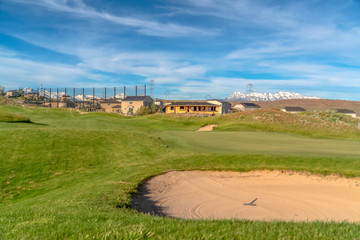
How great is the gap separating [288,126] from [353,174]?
29.2 metres

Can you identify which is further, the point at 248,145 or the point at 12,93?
the point at 12,93

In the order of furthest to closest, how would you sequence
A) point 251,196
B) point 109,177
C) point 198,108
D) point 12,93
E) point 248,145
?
point 12,93 → point 198,108 → point 248,145 → point 109,177 → point 251,196

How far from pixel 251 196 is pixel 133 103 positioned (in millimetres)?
92160

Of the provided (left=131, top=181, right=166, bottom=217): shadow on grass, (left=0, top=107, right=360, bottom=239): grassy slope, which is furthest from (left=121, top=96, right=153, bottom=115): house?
(left=131, top=181, right=166, bottom=217): shadow on grass

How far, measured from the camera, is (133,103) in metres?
102

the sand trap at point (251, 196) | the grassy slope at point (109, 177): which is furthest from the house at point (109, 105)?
the sand trap at point (251, 196)

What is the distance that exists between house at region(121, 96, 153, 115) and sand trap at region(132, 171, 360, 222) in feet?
283

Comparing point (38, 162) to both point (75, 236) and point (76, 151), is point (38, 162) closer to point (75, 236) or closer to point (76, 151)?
point (76, 151)

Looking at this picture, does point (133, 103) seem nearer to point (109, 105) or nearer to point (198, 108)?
point (109, 105)

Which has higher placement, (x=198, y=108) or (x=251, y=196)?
(x=198, y=108)

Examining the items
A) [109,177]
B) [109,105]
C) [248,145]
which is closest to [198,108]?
[109,105]

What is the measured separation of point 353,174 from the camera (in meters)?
14.1

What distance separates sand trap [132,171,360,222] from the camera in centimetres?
996

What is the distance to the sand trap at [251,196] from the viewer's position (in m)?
9.96
